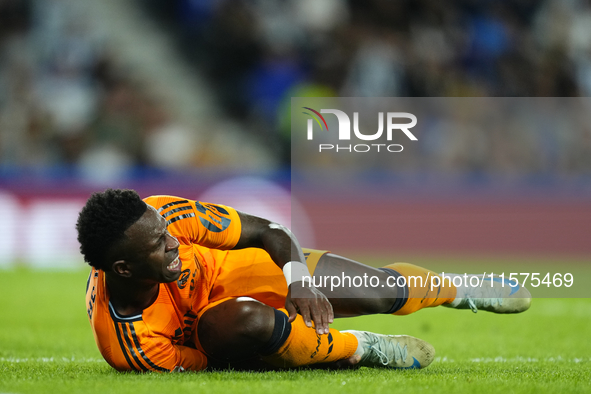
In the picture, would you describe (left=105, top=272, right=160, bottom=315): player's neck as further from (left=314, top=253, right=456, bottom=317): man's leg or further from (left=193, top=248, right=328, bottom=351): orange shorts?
(left=314, top=253, right=456, bottom=317): man's leg

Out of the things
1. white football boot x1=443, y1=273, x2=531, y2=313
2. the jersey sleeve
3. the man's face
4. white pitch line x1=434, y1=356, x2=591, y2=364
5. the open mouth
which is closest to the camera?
the man's face

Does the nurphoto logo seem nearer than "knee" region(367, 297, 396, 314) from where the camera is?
No

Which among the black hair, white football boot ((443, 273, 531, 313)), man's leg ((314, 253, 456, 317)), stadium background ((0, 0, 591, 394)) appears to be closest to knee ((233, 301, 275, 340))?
man's leg ((314, 253, 456, 317))

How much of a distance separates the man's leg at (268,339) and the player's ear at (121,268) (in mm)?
509

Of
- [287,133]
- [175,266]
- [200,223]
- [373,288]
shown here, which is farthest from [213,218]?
[287,133]

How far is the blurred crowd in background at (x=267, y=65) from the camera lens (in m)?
12.4

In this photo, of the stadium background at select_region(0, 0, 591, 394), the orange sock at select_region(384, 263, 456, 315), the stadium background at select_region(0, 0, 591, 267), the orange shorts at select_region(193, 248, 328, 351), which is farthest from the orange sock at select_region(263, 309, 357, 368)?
the stadium background at select_region(0, 0, 591, 267)

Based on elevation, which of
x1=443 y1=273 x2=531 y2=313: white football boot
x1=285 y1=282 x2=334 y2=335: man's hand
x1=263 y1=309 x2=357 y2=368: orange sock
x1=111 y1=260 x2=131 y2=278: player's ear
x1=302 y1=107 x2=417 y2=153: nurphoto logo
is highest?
x1=302 y1=107 x2=417 y2=153: nurphoto logo

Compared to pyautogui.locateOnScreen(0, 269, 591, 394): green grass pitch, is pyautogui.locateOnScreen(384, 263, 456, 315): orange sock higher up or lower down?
higher up

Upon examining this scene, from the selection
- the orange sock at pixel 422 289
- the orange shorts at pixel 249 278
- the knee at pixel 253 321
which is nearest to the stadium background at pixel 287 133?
the orange sock at pixel 422 289

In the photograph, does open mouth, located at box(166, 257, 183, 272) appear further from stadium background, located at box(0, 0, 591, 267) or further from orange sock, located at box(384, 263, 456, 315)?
stadium background, located at box(0, 0, 591, 267)

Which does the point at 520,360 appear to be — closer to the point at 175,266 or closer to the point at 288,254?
the point at 288,254

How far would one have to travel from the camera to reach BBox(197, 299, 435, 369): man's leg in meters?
3.83

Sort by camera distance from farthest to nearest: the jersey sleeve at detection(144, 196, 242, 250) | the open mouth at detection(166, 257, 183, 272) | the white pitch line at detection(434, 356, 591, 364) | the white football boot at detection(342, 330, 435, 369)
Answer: the white pitch line at detection(434, 356, 591, 364) → the white football boot at detection(342, 330, 435, 369) → the jersey sleeve at detection(144, 196, 242, 250) → the open mouth at detection(166, 257, 183, 272)
